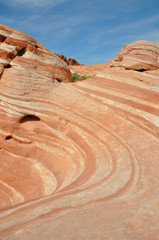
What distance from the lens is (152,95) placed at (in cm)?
698

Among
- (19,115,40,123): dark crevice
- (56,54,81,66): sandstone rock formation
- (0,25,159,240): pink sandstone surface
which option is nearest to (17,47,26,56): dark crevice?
(0,25,159,240): pink sandstone surface

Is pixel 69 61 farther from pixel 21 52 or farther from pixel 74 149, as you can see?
pixel 74 149

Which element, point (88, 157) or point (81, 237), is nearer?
point (81, 237)

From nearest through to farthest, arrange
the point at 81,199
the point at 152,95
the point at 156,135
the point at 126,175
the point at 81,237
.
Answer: the point at 81,237, the point at 81,199, the point at 126,175, the point at 156,135, the point at 152,95

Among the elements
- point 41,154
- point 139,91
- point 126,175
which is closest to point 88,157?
point 126,175

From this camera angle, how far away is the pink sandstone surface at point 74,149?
103 inches

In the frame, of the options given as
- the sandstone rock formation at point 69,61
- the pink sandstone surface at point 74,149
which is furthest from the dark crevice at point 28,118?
the sandstone rock formation at point 69,61

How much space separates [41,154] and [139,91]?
4899 millimetres

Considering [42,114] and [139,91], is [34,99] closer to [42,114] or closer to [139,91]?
[42,114]

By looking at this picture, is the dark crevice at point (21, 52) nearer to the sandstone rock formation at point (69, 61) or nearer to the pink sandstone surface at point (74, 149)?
the pink sandstone surface at point (74, 149)

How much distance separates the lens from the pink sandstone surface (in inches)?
103

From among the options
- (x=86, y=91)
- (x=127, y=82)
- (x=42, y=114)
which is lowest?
(x=42, y=114)

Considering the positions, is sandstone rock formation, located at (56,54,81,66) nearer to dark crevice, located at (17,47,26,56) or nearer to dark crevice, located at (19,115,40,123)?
dark crevice, located at (17,47,26,56)

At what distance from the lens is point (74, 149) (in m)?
6.91
